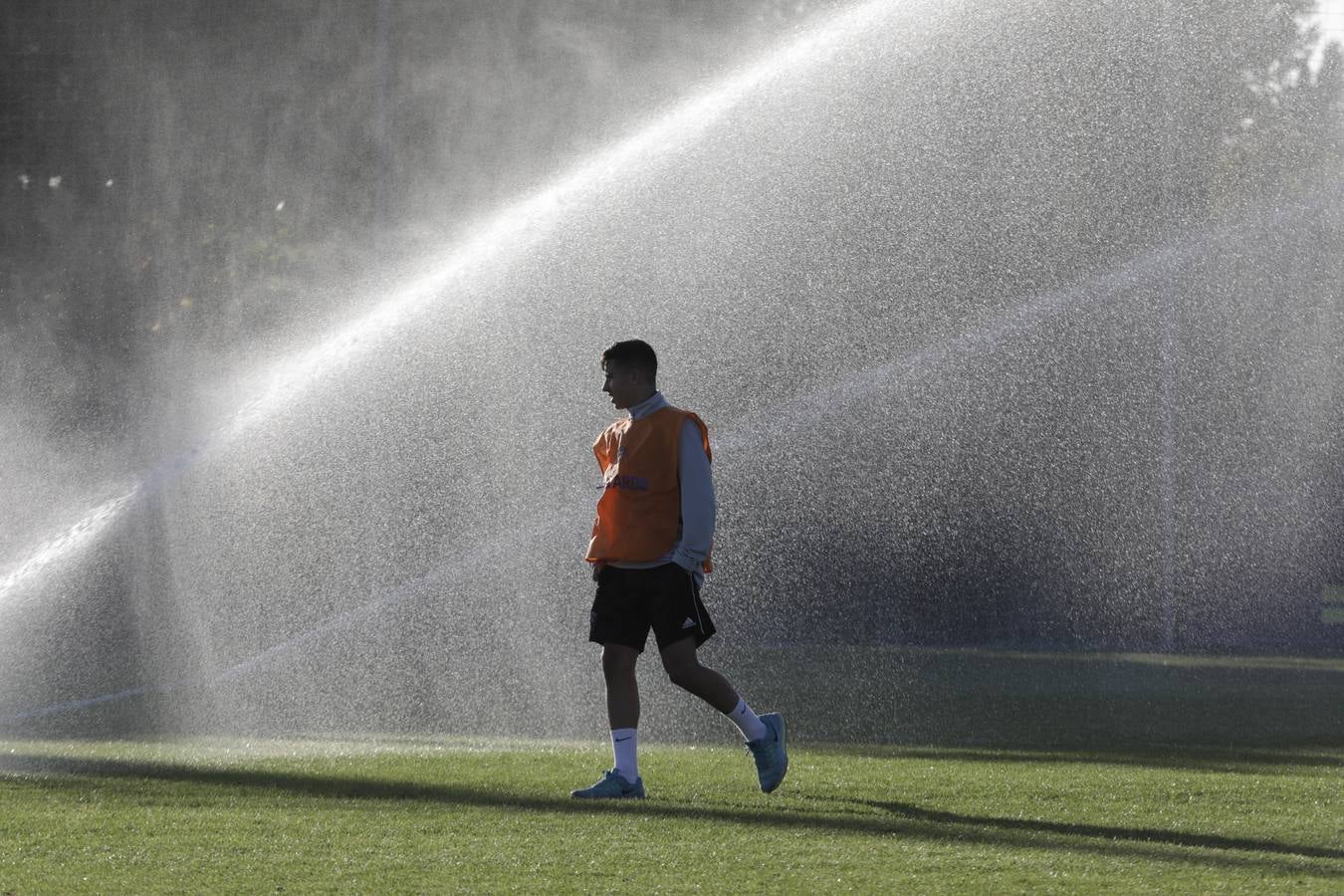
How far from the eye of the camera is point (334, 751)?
8.28m

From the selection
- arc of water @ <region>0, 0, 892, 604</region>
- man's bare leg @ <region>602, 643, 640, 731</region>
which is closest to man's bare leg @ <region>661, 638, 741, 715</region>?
man's bare leg @ <region>602, 643, 640, 731</region>

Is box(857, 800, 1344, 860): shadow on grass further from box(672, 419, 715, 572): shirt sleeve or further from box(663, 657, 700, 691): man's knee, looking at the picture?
box(672, 419, 715, 572): shirt sleeve

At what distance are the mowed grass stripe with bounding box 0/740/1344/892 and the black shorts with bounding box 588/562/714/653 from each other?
0.52 m

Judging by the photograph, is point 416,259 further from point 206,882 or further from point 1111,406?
point 206,882

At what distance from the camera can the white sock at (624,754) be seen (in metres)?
6.50

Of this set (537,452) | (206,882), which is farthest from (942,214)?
(206,882)

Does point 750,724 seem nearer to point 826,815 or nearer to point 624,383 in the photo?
point 826,815

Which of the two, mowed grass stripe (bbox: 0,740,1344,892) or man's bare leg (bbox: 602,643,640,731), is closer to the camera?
mowed grass stripe (bbox: 0,740,1344,892)

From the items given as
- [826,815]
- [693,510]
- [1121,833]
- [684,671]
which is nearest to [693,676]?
[684,671]

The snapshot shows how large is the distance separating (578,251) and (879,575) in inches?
289

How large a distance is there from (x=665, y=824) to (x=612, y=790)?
26.4 inches

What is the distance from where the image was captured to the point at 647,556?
21.1 feet

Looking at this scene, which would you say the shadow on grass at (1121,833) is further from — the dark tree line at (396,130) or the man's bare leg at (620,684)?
the dark tree line at (396,130)

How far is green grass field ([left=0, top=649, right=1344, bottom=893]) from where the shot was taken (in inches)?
196
